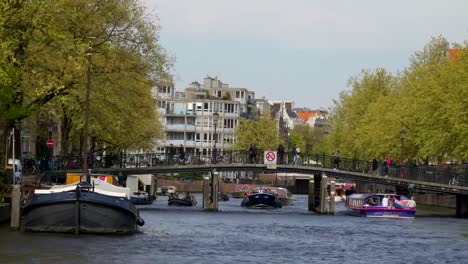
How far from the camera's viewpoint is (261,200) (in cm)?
11419

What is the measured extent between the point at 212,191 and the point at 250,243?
40273 millimetres

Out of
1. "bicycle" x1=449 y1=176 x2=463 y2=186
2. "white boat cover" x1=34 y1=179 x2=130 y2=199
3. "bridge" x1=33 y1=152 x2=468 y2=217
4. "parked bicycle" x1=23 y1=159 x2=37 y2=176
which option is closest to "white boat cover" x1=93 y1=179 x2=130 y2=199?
"white boat cover" x1=34 y1=179 x2=130 y2=199

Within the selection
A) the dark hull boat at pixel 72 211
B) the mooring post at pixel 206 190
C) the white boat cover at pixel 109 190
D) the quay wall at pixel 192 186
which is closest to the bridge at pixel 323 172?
the mooring post at pixel 206 190

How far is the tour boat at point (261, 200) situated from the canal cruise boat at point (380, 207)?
16.5 m

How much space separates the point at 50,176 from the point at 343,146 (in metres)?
67.5

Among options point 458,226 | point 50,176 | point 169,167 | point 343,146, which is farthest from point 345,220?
point 343,146

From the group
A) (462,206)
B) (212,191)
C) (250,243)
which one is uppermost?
(212,191)

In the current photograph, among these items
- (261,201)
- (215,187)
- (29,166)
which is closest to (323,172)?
(215,187)

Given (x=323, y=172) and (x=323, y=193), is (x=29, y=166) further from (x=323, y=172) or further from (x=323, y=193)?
(x=323, y=193)

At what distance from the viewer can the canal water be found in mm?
49156

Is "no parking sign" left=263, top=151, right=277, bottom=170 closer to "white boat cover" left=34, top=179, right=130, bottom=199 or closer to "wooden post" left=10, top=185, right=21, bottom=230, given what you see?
"white boat cover" left=34, top=179, right=130, bottom=199

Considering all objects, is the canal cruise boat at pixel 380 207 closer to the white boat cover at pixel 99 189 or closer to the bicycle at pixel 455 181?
the bicycle at pixel 455 181

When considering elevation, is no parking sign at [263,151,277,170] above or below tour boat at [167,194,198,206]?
above

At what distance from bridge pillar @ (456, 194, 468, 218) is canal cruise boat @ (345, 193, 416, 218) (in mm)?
6265
